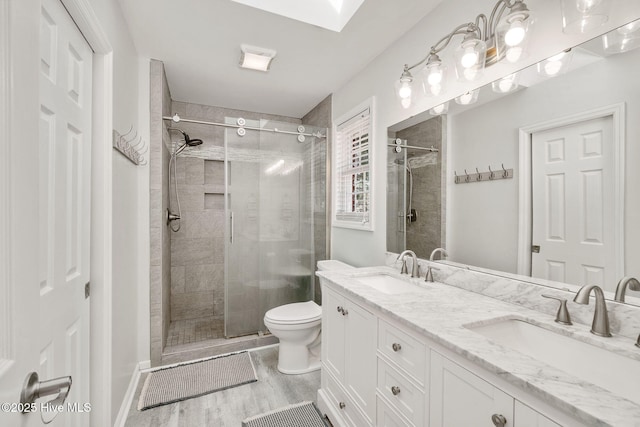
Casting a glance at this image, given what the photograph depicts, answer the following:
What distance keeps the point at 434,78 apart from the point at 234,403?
95.3 inches

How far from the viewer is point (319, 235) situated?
2.96 meters

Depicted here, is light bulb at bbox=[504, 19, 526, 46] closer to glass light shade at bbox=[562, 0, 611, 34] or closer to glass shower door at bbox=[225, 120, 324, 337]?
glass light shade at bbox=[562, 0, 611, 34]

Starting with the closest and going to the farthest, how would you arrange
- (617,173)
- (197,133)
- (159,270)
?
1. (617,173)
2. (159,270)
3. (197,133)

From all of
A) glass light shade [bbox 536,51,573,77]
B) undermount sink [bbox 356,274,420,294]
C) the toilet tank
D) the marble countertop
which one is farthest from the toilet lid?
glass light shade [bbox 536,51,573,77]

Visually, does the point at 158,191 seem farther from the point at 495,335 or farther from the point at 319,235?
the point at 495,335

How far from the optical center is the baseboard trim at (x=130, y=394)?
167 centimetres

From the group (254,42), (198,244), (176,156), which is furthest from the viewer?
(198,244)

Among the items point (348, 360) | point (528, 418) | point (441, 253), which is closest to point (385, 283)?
point (441, 253)

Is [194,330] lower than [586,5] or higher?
lower

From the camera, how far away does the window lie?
2.37 meters

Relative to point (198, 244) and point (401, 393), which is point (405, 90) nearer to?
point (401, 393)

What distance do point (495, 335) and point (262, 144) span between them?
2.31m

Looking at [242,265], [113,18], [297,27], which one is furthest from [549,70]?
[242,265]

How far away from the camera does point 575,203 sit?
1.10 metres
